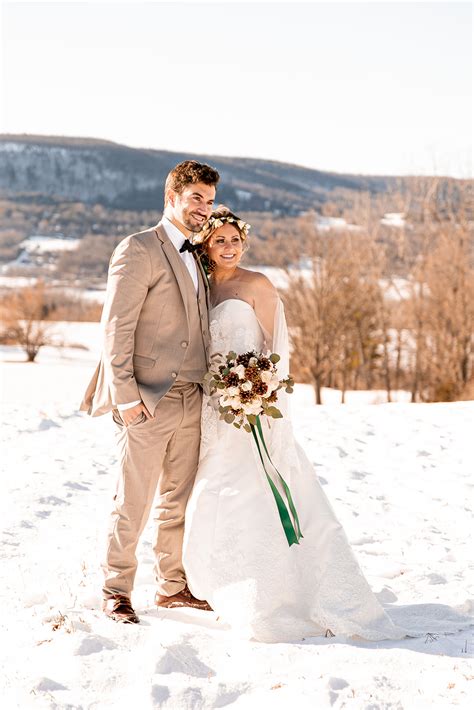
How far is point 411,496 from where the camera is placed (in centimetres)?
679

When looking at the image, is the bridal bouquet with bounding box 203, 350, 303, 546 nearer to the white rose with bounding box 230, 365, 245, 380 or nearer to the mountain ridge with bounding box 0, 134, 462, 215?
the white rose with bounding box 230, 365, 245, 380

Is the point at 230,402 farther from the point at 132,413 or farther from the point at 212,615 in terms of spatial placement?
the point at 212,615

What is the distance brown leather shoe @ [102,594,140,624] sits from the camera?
371cm

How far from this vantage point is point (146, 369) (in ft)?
12.5

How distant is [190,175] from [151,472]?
1.50 meters

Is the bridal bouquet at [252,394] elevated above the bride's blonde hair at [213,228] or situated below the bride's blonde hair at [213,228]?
below

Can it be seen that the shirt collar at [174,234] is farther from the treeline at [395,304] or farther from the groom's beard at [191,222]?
the treeline at [395,304]

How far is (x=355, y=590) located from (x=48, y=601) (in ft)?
5.43

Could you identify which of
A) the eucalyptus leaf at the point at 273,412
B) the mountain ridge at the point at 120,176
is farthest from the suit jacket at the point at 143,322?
the mountain ridge at the point at 120,176

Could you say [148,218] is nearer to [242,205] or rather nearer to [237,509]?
[242,205]

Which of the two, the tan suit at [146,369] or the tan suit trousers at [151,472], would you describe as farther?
the tan suit trousers at [151,472]

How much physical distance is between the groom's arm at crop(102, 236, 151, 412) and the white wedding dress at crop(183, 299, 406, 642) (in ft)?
1.58

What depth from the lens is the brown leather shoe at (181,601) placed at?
402cm

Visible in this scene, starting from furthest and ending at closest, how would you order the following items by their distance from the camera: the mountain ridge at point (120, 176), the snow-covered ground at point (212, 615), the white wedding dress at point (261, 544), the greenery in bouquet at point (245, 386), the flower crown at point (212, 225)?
the mountain ridge at point (120, 176) < the flower crown at point (212, 225) < the greenery in bouquet at point (245, 386) < the white wedding dress at point (261, 544) < the snow-covered ground at point (212, 615)
